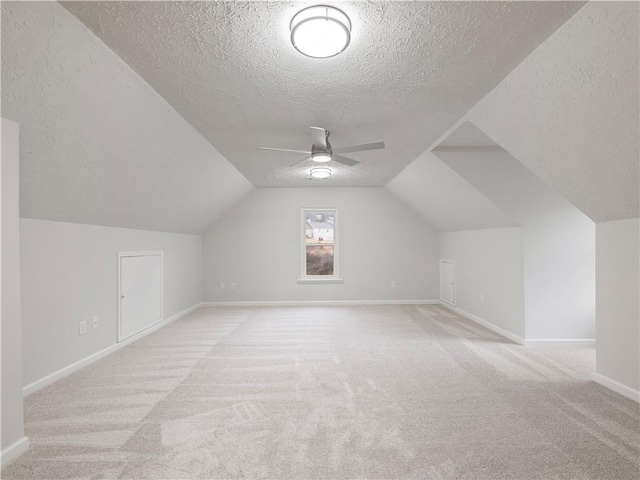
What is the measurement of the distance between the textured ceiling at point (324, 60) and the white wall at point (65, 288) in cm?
155

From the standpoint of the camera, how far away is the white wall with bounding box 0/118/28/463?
184 centimetres

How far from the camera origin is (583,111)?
2105mm

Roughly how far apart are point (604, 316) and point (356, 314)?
3.50 m

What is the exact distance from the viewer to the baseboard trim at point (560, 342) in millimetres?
3945

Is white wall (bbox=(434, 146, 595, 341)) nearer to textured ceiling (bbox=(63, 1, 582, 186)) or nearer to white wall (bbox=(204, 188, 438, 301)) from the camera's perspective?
textured ceiling (bbox=(63, 1, 582, 186))

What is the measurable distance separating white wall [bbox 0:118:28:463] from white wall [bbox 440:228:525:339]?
15.0ft

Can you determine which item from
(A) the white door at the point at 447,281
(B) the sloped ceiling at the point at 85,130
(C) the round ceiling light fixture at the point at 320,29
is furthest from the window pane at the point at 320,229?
(C) the round ceiling light fixture at the point at 320,29

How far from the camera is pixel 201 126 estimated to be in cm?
327

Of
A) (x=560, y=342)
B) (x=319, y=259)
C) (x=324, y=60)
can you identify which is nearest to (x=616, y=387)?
(x=560, y=342)

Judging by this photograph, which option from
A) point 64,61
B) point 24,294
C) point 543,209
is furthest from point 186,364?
point 543,209

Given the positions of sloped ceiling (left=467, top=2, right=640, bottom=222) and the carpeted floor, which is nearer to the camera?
sloped ceiling (left=467, top=2, right=640, bottom=222)

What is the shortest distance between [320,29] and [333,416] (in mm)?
2373

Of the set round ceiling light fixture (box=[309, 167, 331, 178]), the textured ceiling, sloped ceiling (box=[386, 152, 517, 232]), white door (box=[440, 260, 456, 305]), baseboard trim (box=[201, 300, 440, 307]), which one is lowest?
baseboard trim (box=[201, 300, 440, 307])

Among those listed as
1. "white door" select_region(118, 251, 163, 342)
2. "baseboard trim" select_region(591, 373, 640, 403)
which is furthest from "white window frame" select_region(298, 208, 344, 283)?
"baseboard trim" select_region(591, 373, 640, 403)
